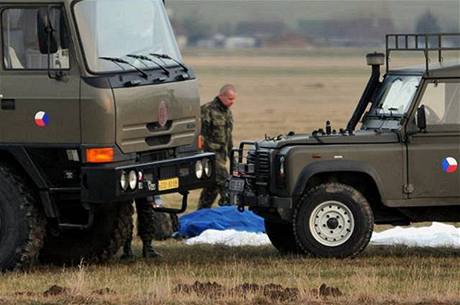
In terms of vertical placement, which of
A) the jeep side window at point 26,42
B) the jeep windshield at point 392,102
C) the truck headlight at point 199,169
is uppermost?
the jeep side window at point 26,42

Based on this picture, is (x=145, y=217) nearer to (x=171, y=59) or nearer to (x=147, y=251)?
(x=147, y=251)

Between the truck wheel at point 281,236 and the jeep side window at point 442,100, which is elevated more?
the jeep side window at point 442,100

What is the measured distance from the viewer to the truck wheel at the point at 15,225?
13.8m

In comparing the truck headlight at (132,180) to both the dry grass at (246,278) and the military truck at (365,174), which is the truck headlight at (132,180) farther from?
the military truck at (365,174)

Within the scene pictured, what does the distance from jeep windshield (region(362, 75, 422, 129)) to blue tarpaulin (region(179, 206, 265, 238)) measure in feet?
9.12

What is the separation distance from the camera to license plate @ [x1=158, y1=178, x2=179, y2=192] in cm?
1420

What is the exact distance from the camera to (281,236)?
53.7 ft

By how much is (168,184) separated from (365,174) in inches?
92.7

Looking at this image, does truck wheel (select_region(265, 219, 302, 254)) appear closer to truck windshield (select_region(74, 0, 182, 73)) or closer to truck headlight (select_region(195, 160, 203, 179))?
truck headlight (select_region(195, 160, 203, 179))

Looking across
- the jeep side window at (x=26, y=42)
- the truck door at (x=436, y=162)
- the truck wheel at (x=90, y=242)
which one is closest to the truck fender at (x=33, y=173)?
the jeep side window at (x=26, y=42)

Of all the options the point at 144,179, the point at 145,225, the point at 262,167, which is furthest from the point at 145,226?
the point at 144,179

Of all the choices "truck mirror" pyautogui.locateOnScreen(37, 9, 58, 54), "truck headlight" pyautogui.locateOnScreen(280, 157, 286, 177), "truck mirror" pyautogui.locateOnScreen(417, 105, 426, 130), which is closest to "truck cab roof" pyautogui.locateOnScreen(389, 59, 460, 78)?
"truck mirror" pyautogui.locateOnScreen(417, 105, 426, 130)

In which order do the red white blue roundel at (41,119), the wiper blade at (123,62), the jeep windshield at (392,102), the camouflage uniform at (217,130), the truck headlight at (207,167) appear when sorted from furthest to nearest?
the camouflage uniform at (217,130)
the jeep windshield at (392,102)
the truck headlight at (207,167)
the wiper blade at (123,62)
the red white blue roundel at (41,119)

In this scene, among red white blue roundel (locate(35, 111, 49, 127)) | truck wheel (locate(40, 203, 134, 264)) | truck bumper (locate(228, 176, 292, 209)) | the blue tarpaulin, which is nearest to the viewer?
red white blue roundel (locate(35, 111, 49, 127))
